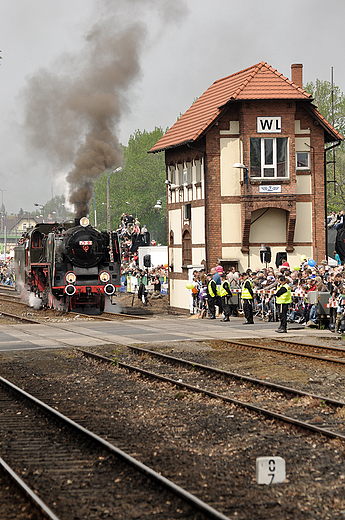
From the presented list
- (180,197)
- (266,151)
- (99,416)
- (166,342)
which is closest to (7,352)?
(166,342)

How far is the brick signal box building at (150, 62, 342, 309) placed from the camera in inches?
1221

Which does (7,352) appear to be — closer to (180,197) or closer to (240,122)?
(240,122)

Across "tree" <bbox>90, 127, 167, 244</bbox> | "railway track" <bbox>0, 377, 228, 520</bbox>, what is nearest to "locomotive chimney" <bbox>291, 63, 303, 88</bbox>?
"railway track" <bbox>0, 377, 228, 520</bbox>

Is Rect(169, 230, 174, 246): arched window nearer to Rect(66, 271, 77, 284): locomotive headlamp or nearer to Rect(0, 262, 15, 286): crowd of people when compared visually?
Rect(66, 271, 77, 284): locomotive headlamp

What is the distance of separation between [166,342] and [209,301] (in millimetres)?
6743

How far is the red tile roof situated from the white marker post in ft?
82.3

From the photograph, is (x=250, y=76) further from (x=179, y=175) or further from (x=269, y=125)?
(x=179, y=175)

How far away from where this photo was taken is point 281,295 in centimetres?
1917

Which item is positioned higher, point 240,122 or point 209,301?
point 240,122

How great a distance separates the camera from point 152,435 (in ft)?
29.4

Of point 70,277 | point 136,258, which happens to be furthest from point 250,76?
point 136,258

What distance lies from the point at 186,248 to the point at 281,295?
52.8 ft

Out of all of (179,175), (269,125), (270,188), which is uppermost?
(269,125)

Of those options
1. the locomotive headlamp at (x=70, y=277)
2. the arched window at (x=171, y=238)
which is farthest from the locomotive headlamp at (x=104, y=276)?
the arched window at (x=171, y=238)
